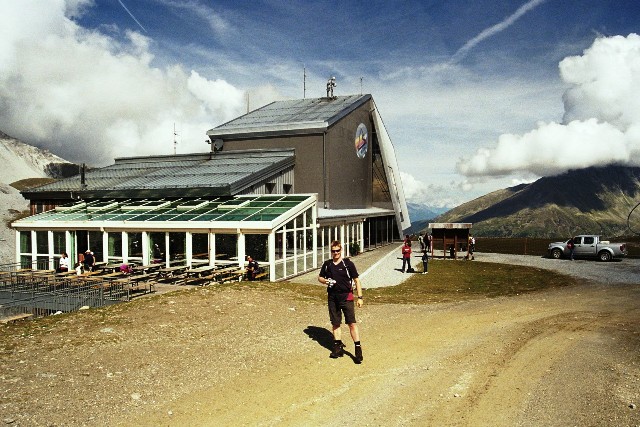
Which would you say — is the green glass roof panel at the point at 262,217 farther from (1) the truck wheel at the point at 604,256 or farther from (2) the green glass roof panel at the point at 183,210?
(1) the truck wheel at the point at 604,256

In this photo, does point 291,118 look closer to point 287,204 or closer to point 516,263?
point 287,204

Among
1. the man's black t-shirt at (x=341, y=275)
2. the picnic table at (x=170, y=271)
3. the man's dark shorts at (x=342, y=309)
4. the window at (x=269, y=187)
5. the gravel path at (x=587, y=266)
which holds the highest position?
the window at (x=269, y=187)

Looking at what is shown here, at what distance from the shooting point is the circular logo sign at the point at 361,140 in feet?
138

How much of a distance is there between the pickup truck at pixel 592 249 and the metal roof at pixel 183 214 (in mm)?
20238

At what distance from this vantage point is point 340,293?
367 inches

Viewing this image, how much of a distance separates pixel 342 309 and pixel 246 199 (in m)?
16.4

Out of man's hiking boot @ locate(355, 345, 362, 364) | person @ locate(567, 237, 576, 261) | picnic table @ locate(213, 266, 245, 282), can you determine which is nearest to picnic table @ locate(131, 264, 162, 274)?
picnic table @ locate(213, 266, 245, 282)

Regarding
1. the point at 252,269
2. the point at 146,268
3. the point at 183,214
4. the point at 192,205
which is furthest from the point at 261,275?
the point at 192,205

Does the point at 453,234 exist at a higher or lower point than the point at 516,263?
higher

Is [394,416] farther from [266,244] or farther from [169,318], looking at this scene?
[266,244]

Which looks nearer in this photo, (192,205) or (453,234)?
(192,205)

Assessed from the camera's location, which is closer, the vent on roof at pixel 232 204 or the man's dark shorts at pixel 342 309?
the man's dark shorts at pixel 342 309

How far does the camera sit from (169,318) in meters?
12.4

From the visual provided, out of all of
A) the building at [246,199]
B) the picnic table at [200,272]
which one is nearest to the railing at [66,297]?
the picnic table at [200,272]
